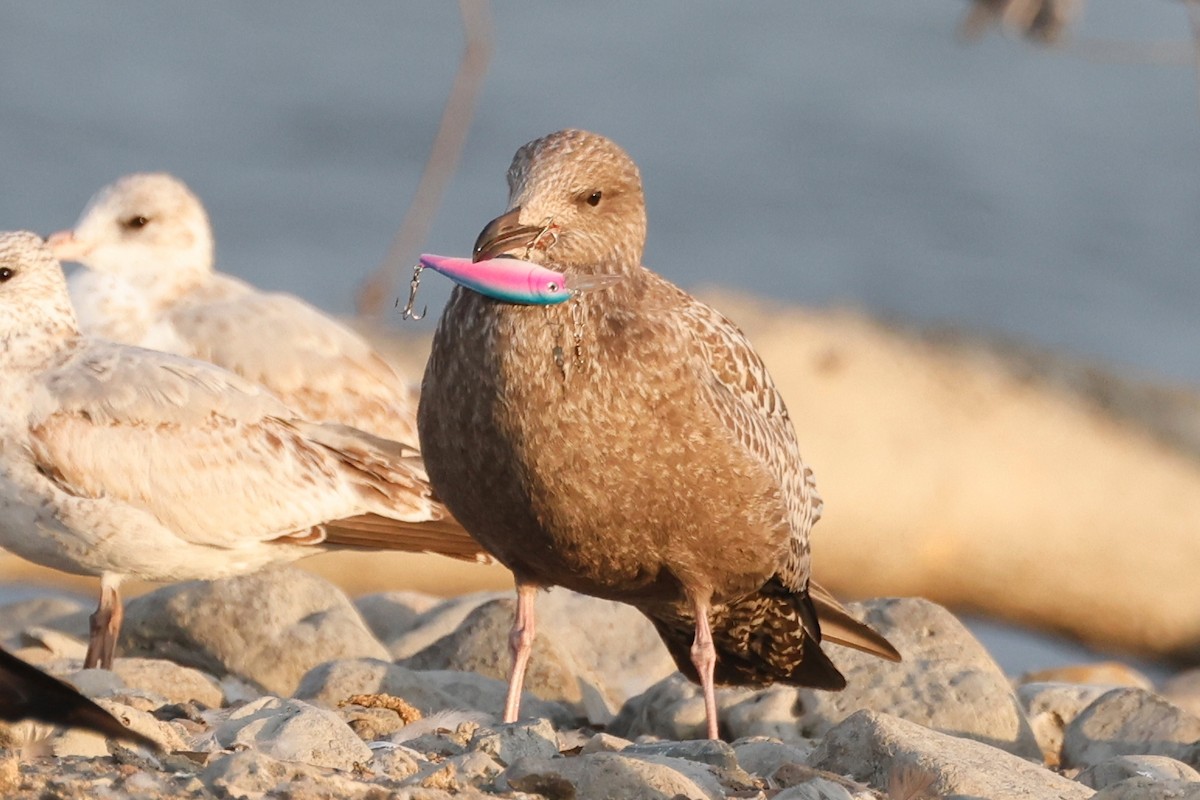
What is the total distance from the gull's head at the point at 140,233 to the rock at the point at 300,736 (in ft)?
14.9

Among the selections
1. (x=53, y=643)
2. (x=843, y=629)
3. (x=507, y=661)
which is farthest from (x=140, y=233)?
(x=843, y=629)

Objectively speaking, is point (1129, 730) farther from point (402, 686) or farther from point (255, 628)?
point (255, 628)

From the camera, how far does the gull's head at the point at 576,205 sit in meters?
6.52

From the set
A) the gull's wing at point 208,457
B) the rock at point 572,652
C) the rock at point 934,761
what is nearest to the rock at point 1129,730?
the rock at point 934,761

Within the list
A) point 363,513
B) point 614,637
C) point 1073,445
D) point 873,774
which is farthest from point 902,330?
point 873,774

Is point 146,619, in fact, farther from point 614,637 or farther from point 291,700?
point 291,700

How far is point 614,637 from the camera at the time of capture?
Answer: 30.9 ft

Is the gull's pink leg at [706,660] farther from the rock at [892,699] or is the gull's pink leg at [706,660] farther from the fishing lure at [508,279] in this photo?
the fishing lure at [508,279]

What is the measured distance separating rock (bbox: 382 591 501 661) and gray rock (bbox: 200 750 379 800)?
3398mm

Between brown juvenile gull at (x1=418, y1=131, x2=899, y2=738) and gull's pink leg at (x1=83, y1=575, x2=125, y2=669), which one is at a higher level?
brown juvenile gull at (x1=418, y1=131, x2=899, y2=738)

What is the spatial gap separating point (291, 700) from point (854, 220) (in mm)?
16211

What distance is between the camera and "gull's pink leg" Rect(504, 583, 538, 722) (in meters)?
6.97

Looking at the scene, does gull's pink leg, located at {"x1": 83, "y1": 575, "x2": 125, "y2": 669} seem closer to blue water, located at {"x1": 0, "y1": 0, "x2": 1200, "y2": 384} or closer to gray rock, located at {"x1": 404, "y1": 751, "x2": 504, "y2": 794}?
gray rock, located at {"x1": 404, "y1": 751, "x2": 504, "y2": 794}

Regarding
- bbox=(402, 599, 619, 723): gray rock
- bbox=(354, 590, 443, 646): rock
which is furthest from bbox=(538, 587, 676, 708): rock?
bbox=(354, 590, 443, 646): rock
